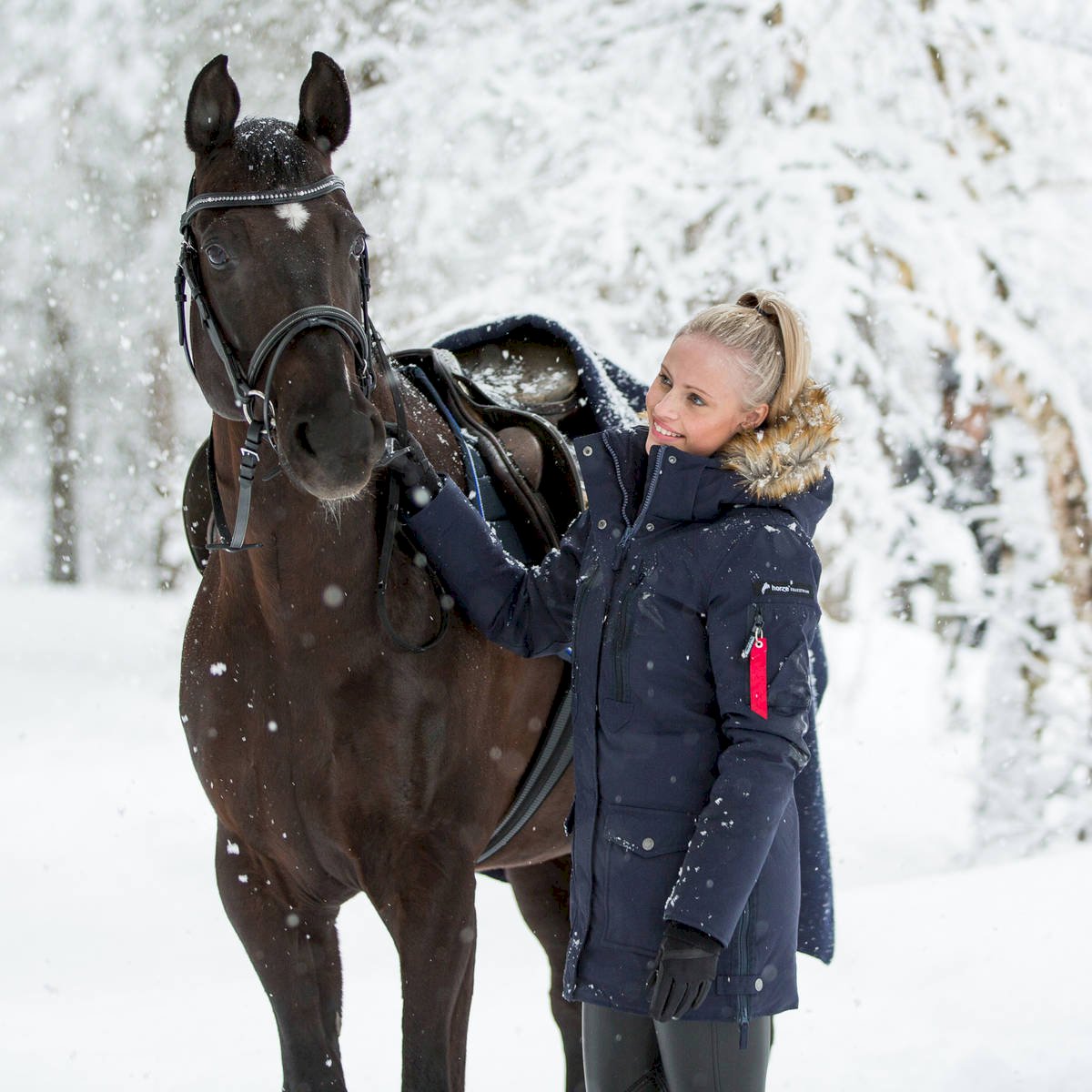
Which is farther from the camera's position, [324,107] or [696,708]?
[324,107]

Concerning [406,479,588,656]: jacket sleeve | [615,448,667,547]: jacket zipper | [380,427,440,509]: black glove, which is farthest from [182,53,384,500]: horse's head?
[615,448,667,547]: jacket zipper

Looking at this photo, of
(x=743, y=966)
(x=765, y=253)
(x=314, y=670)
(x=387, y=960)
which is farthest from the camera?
(x=765, y=253)

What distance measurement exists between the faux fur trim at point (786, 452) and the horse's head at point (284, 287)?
56cm

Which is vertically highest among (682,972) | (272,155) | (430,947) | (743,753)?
(272,155)

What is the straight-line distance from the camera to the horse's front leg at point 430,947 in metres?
2.17

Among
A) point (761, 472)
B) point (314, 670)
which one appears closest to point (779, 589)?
point (761, 472)

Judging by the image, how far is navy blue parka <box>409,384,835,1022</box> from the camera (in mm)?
1810

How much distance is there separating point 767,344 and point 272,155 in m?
0.88

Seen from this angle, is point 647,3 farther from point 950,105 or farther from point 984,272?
point 984,272

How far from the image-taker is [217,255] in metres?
2.04

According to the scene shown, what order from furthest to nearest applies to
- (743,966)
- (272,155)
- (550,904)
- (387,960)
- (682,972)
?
(387,960) → (550,904) → (272,155) → (743,966) → (682,972)

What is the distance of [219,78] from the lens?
213cm

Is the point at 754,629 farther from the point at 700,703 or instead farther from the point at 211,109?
the point at 211,109

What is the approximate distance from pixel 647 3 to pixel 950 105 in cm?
190
